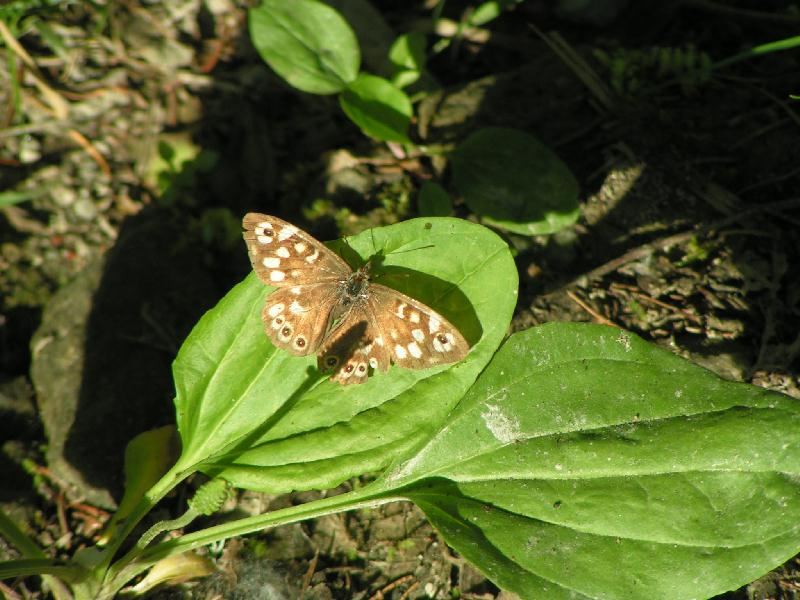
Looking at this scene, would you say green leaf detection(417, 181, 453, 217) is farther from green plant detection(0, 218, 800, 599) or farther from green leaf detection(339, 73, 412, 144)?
green plant detection(0, 218, 800, 599)

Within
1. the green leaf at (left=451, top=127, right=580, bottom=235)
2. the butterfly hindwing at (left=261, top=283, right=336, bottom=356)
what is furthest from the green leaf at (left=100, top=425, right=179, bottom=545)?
the green leaf at (left=451, top=127, right=580, bottom=235)

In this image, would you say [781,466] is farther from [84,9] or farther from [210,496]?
[84,9]

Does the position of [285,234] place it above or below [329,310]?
above

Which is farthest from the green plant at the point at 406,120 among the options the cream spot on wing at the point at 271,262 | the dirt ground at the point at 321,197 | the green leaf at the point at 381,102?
the cream spot on wing at the point at 271,262

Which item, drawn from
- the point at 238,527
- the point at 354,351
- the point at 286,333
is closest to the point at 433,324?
the point at 354,351

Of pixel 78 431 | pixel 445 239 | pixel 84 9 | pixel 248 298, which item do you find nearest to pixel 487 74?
pixel 445 239

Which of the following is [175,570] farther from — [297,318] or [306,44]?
[306,44]
